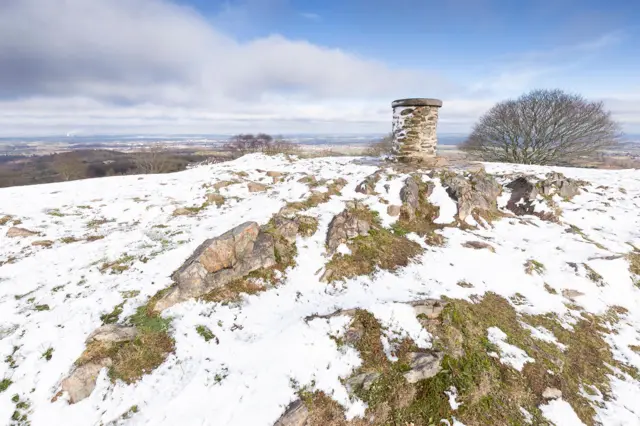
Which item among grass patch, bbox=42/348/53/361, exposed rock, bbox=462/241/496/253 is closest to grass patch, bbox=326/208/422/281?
exposed rock, bbox=462/241/496/253

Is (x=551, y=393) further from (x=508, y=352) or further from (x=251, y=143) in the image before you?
(x=251, y=143)

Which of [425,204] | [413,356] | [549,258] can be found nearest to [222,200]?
[425,204]

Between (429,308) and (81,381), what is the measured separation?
6478 mm

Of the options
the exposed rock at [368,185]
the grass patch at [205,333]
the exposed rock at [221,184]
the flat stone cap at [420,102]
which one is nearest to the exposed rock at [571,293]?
the exposed rock at [368,185]

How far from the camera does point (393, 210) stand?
11.0 m

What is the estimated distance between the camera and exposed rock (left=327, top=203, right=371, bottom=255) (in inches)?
340

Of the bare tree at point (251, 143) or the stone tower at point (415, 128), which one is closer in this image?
the stone tower at point (415, 128)

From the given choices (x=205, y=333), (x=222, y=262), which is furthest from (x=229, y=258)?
(x=205, y=333)

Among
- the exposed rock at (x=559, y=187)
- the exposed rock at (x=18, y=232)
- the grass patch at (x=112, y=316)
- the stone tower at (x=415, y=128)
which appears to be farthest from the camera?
the stone tower at (x=415, y=128)

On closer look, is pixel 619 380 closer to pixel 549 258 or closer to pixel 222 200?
pixel 549 258

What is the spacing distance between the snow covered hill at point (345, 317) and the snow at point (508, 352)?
0.09 feet

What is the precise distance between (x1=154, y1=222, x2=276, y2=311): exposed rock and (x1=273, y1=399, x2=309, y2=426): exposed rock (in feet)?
11.3

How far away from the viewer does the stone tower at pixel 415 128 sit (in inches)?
587

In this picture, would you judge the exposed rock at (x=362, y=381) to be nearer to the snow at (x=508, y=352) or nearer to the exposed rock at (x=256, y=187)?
the snow at (x=508, y=352)
